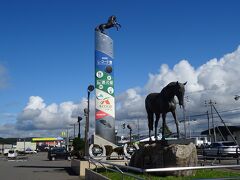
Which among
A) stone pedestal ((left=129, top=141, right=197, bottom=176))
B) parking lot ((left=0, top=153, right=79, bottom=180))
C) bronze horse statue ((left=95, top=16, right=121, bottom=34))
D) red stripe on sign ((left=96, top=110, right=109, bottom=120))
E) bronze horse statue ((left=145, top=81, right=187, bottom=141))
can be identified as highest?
bronze horse statue ((left=95, top=16, right=121, bottom=34))

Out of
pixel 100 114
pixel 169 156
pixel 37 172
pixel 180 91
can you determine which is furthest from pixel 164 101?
pixel 100 114

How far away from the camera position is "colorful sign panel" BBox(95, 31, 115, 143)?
3356cm

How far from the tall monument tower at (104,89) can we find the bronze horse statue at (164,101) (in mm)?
15084

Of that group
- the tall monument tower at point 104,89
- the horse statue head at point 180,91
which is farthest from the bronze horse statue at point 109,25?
the horse statue head at point 180,91

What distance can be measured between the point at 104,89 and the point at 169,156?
19623mm

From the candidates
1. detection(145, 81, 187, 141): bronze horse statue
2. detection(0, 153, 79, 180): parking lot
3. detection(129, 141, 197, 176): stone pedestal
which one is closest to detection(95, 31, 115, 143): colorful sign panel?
detection(0, 153, 79, 180): parking lot

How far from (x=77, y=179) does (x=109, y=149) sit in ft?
31.0

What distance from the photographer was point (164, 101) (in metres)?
16.8

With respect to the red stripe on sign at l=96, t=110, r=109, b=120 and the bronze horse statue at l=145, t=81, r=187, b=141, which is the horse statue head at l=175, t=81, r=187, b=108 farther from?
the red stripe on sign at l=96, t=110, r=109, b=120

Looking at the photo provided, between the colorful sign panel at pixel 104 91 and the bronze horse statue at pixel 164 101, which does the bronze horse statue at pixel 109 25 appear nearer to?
the colorful sign panel at pixel 104 91

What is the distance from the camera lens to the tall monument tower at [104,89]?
110 feet

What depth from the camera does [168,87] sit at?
53.3 ft

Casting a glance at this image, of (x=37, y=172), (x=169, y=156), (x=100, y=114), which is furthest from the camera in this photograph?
(x=100, y=114)

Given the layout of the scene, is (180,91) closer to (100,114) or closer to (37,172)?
(37,172)
